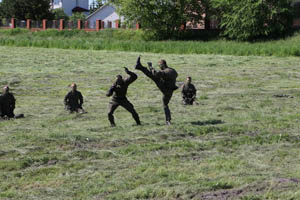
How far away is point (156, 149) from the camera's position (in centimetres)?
1109

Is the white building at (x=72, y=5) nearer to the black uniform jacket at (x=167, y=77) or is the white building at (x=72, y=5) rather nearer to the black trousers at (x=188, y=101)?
the black trousers at (x=188, y=101)

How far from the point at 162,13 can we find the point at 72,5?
59.9 metres

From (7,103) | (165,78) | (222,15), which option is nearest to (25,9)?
(222,15)

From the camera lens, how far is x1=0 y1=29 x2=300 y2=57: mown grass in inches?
1647

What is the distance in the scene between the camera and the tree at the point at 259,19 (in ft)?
170

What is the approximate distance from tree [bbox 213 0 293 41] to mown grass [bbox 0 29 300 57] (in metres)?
1.72

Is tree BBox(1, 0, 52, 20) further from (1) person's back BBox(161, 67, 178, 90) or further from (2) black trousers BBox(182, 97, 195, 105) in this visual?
(1) person's back BBox(161, 67, 178, 90)

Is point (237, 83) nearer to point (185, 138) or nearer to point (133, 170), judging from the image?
point (185, 138)

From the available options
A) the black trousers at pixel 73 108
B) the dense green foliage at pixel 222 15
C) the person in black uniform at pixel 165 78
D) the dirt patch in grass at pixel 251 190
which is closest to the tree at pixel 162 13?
the dense green foliage at pixel 222 15

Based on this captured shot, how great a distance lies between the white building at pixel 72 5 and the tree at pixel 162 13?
5592cm

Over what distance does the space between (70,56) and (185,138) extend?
2975 cm

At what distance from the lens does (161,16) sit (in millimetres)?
59250

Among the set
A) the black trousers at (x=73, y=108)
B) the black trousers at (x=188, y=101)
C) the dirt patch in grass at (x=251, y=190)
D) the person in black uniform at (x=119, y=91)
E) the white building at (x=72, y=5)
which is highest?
the white building at (x=72, y=5)

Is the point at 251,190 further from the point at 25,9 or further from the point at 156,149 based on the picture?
the point at 25,9
